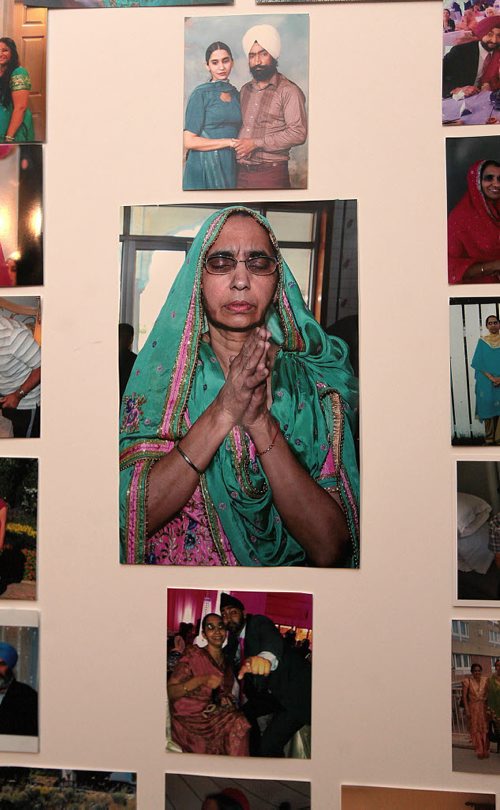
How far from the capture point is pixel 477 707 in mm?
1398

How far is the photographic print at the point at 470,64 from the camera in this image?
1410 mm

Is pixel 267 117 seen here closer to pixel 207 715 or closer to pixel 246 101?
pixel 246 101

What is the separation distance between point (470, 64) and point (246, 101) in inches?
18.3

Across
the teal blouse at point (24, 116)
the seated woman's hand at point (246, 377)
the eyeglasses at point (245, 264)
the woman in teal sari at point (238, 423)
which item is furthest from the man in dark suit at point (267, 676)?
the teal blouse at point (24, 116)

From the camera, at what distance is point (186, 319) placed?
145cm

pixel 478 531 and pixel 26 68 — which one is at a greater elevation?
pixel 26 68

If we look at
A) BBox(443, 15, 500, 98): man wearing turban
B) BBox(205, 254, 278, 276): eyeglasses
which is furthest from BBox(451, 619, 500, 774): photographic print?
BBox(443, 15, 500, 98): man wearing turban

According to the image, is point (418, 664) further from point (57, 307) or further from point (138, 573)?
point (57, 307)

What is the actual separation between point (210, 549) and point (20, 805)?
690mm

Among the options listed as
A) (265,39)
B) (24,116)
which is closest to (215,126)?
(265,39)

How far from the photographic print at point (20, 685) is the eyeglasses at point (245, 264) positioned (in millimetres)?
833

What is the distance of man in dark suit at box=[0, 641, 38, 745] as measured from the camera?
147 cm

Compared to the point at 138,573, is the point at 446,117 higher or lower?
higher

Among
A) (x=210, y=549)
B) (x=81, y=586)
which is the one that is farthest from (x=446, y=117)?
(x=81, y=586)
